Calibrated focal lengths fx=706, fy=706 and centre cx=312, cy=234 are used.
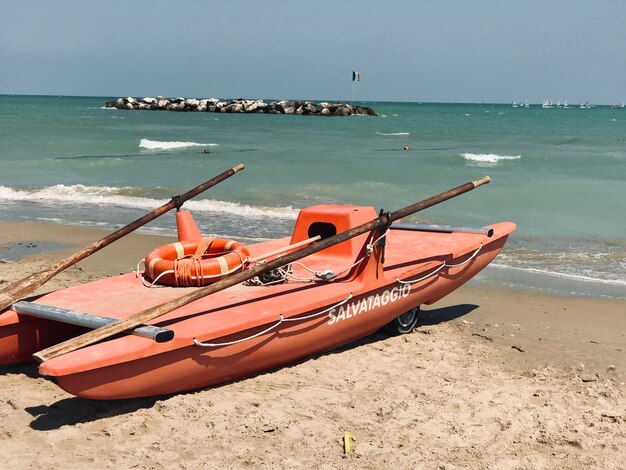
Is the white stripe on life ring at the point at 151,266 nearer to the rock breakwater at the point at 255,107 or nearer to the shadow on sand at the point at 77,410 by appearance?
the shadow on sand at the point at 77,410

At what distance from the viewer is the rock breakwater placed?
7944 centimetres

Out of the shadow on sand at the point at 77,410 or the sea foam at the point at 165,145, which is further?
the sea foam at the point at 165,145

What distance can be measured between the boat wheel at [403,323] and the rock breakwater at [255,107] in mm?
72741

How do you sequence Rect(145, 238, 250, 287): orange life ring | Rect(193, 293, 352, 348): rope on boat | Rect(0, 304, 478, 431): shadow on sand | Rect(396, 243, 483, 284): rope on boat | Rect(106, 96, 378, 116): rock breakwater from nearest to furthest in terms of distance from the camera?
1. Rect(0, 304, 478, 431): shadow on sand
2. Rect(193, 293, 352, 348): rope on boat
3. Rect(145, 238, 250, 287): orange life ring
4. Rect(396, 243, 483, 284): rope on boat
5. Rect(106, 96, 378, 116): rock breakwater

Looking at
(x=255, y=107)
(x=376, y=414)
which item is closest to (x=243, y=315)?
(x=376, y=414)

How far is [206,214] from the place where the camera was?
15.1 m

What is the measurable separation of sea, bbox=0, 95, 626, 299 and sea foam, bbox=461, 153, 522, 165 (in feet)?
0.27

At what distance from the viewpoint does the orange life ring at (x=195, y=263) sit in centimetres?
607

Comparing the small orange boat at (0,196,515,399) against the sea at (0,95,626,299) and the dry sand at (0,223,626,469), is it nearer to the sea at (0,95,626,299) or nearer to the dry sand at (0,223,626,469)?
the dry sand at (0,223,626,469)

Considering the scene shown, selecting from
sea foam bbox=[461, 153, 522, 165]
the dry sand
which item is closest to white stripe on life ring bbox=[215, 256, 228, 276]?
the dry sand

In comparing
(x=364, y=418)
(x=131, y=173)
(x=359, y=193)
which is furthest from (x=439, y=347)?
(x=131, y=173)

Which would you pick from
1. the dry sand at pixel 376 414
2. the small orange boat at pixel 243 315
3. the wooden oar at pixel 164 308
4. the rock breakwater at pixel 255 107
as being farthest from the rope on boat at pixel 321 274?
the rock breakwater at pixel 255 107

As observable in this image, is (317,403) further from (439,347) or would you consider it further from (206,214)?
(206,214)

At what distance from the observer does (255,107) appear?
82.1 meters
